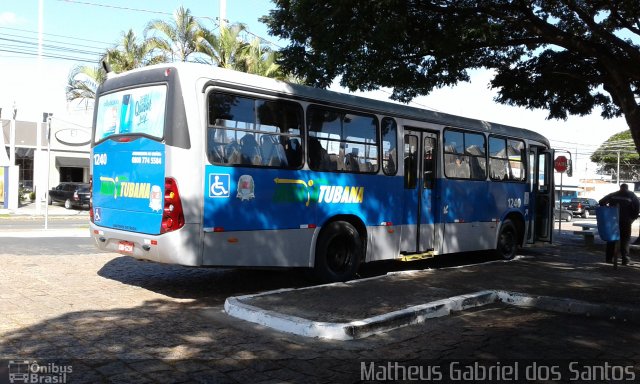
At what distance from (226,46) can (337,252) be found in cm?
1456

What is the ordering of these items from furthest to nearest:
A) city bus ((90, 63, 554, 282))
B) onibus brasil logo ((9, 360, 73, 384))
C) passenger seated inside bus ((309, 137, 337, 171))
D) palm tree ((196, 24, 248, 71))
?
palm tree ((196, 24, 248, 71))
passenger seated inside bus ((309, 137, 337, 171))
city bus ((90, 63, 554, 282))
onibus brasil logo ((9, 360, 73, 384))

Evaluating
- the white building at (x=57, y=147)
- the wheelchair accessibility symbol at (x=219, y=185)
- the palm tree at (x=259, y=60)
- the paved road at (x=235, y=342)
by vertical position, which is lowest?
the paved road at (x=235, y=342)

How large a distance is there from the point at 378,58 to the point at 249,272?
536 cm

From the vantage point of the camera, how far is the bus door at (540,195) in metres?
13.4

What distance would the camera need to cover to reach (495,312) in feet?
23.4

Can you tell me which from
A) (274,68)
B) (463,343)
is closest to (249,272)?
(463,343)

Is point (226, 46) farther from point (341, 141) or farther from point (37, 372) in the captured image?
→ point (37, 372)

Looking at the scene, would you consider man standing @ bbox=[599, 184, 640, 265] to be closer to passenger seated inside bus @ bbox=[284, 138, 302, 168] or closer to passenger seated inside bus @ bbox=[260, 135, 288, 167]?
passenger seated inside bus @ bbox=[284, 138, 302, 168]

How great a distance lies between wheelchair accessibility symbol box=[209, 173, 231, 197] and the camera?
7035mm

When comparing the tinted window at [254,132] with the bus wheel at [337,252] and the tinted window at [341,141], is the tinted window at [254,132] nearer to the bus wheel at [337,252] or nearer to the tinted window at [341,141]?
the tinted window at [341,141]

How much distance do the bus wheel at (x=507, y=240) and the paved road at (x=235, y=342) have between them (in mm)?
5369

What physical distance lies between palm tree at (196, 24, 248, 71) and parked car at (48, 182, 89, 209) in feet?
45.3

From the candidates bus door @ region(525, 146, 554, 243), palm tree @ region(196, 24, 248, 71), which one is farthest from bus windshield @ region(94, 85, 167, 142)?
palm tree @ region(196, 24, 248, 71)

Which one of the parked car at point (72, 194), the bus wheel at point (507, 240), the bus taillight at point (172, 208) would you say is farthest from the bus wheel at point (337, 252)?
the parked car at point (72, 194)
